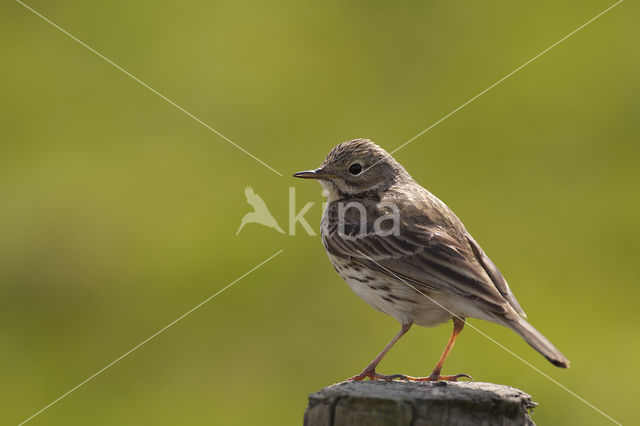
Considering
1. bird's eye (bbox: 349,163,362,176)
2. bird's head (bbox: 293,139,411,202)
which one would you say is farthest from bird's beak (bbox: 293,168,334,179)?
bird's eye (bbox: 349,163,362,176)

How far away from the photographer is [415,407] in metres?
4.39

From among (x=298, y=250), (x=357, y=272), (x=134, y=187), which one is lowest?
(x=357, y=272)

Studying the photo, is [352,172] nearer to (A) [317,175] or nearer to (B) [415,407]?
(A) [317,175]

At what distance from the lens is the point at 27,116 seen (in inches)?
666

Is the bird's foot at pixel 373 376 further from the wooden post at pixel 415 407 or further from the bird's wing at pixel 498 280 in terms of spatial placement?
the bird's wing at pixel 498 280

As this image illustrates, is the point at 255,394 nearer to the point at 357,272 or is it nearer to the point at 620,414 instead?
the point at 620,414

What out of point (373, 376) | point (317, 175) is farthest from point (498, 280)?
point (317, 175)

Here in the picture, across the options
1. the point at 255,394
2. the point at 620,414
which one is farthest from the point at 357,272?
the point at 620,414

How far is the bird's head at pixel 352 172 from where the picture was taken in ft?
23.8

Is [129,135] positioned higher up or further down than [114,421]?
higher up

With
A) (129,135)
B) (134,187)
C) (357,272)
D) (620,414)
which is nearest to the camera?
(357,272)

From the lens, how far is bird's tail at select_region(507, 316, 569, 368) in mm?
4715

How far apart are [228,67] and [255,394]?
843 centimetres

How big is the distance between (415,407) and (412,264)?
1.74 metres
